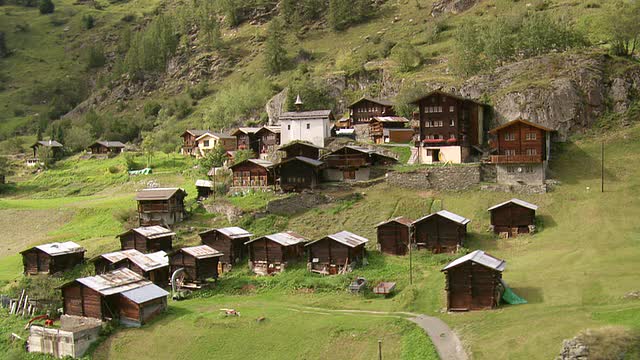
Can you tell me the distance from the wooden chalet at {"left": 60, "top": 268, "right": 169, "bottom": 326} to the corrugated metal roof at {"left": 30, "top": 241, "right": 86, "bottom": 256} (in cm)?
1108

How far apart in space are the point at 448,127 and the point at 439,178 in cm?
872

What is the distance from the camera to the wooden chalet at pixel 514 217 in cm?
4981

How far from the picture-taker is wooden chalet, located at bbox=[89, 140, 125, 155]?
371ft

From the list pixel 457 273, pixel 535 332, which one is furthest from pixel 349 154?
pixel 535 332

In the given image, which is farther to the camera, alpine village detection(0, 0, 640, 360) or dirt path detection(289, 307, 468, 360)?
alpine village detection(0, 0, 640, 360)

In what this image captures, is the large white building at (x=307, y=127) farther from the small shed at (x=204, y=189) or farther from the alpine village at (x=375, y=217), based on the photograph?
the small shed at (x=204, y=189)

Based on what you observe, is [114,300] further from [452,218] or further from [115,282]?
[452,218]

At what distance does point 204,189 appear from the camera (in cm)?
6900

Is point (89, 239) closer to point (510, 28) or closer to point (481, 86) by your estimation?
point (481, 86)

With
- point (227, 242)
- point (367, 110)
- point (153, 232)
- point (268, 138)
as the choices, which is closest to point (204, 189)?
point (153, 232)

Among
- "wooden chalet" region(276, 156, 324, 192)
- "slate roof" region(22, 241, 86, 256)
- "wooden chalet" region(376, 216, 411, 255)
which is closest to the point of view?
"wooden chalet" region(376, 216, 411, 255)

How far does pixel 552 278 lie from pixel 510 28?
54123mm

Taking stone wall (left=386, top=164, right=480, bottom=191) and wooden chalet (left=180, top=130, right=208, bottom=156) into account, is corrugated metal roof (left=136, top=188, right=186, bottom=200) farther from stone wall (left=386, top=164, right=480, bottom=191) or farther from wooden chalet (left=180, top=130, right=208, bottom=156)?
wooden chalet (left=180, top=130, right=208, bottom=156)

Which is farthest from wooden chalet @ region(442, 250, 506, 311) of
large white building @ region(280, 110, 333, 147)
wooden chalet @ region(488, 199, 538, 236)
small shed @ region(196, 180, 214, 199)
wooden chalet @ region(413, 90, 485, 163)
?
large white building @ region(280, 110, 333, 147)
